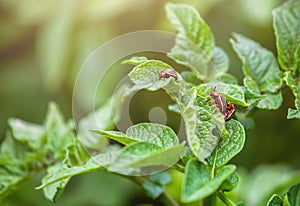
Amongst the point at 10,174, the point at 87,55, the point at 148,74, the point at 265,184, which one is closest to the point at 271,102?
the point at 148,74

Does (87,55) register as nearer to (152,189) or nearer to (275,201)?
(152,189)

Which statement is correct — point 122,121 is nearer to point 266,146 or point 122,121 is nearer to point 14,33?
point 266,146

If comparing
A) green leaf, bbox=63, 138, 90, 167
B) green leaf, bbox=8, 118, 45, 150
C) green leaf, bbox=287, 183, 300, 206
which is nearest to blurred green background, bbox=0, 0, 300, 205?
green leaf, bbox=8, 118, 45, 150

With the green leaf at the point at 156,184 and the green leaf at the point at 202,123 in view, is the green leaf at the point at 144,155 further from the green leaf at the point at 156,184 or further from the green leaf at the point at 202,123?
the green leaf at the point at 156,184

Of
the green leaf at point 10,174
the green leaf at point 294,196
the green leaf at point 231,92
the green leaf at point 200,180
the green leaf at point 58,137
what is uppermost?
the green leaf at point 231,92

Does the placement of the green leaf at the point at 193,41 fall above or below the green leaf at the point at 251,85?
above

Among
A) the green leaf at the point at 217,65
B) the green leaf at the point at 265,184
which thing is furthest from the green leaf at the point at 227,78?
the green leaf at the point at 265,184

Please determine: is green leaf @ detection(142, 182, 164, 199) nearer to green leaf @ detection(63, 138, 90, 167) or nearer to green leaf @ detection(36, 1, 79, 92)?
green leaf @ detection(63, 138, 90, 167)

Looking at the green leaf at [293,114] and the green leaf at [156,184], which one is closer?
the green leaf at [293,114]
